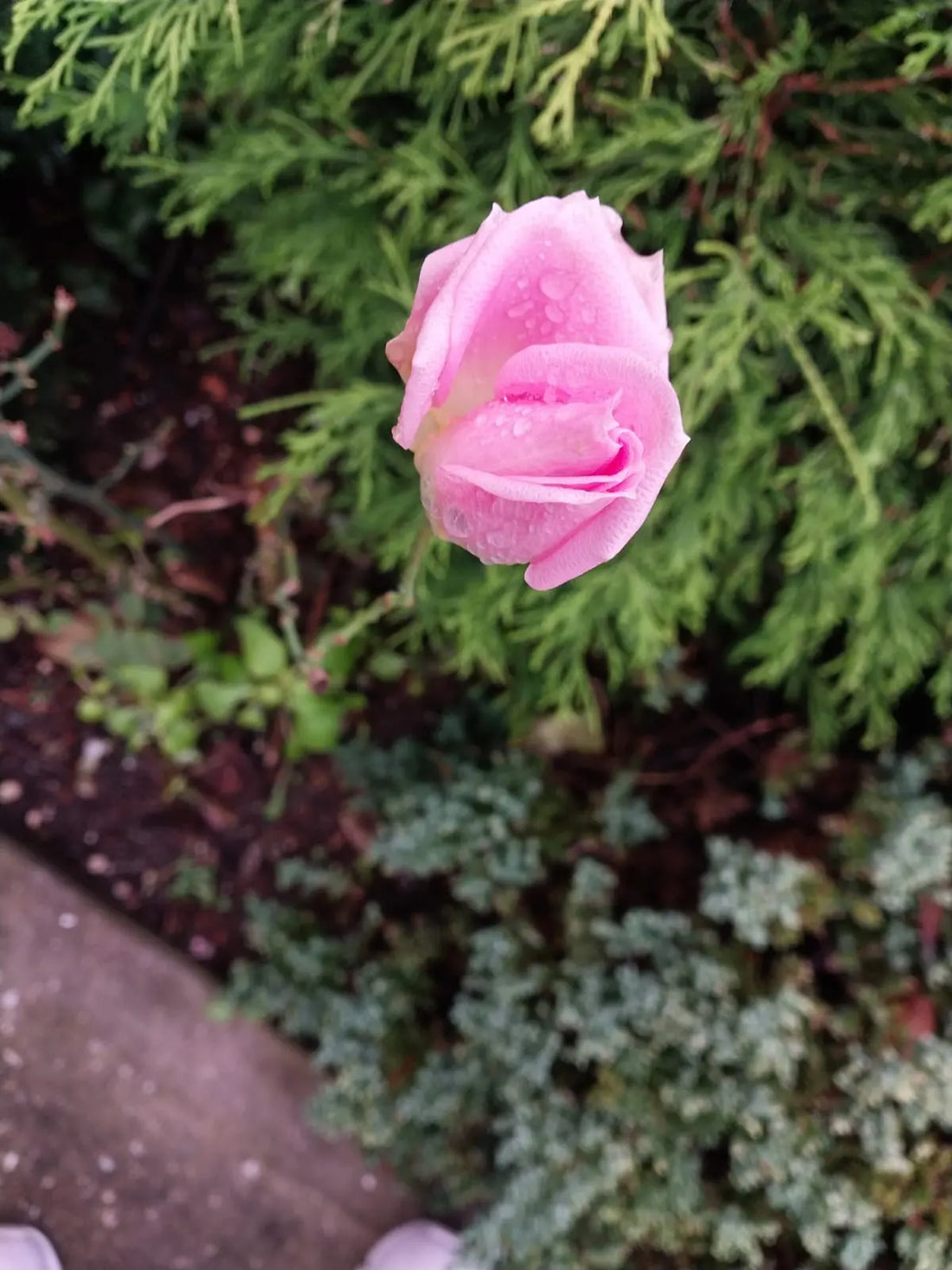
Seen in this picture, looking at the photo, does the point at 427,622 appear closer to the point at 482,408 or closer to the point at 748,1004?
the point at 748,1004

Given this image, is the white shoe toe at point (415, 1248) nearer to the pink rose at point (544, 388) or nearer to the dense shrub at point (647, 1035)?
the dense shrub at point (647, 1035)

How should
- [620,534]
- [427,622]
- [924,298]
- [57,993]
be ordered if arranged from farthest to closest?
[57,993]
[427,622]
[924,298]
[620,534]

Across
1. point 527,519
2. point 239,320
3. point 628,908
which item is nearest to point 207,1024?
point 628,908

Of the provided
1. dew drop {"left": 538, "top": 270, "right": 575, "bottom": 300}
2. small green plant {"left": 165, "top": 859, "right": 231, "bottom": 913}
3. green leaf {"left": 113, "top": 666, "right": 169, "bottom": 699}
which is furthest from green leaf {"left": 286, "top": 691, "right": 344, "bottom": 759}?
dew drop {"left": 538, "top": 270, "right": 575, "bottom": 300}

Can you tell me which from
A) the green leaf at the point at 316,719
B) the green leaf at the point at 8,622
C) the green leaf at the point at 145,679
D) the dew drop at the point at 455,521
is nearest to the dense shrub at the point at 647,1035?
the green leaf at the point at 316,719

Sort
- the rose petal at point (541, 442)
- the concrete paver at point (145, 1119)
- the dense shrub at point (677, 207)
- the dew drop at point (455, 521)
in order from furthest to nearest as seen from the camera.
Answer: the concrete paver at point (145, 1119) → the dense shrub at point (677, 207) → the dew drop at point (455, 521) → the rose petal at point (541, 442)

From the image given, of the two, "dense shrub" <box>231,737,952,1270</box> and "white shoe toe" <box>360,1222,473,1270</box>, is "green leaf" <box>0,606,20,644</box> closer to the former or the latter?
"dense shrub" <box>231,737,952,1270</box>
